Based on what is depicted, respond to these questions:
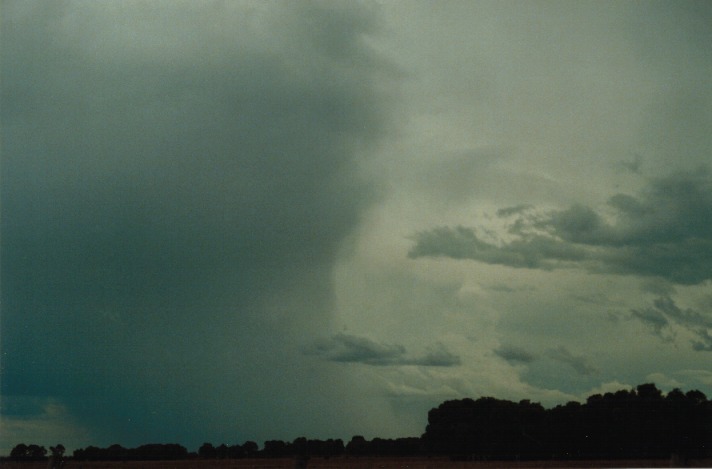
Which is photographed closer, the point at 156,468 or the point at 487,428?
the point at 156,468

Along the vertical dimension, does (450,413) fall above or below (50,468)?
above

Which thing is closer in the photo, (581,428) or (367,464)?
(367,464)

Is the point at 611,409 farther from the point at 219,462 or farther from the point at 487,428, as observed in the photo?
the point at 219,462

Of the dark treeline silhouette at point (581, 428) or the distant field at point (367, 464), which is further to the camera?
the dark treeline silhouette at point (581, 428)

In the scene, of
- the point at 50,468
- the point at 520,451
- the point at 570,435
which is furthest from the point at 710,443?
the point at 50,468

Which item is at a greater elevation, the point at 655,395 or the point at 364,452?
the point at 655,395

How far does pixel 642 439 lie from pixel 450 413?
7.45 metres

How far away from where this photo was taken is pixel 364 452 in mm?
25094

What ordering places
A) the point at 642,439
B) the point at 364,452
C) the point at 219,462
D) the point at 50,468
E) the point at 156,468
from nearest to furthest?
the point at 50,468 < the point at 156,468 < the point at 219,462 < the point at 364,452 < the point at 642,439

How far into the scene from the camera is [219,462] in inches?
881

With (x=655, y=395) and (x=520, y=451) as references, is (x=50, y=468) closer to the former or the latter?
(x=520, y=451)

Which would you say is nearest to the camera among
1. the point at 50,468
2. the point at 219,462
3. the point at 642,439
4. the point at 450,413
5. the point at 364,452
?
the point at 50,468

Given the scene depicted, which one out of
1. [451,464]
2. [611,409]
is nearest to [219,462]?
[451,464]

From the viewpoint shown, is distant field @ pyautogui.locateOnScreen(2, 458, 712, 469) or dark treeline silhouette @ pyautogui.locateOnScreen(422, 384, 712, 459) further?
dark treeline silhouette @ pyautogui.locateOnScreen(422, 384, 712, 459)
